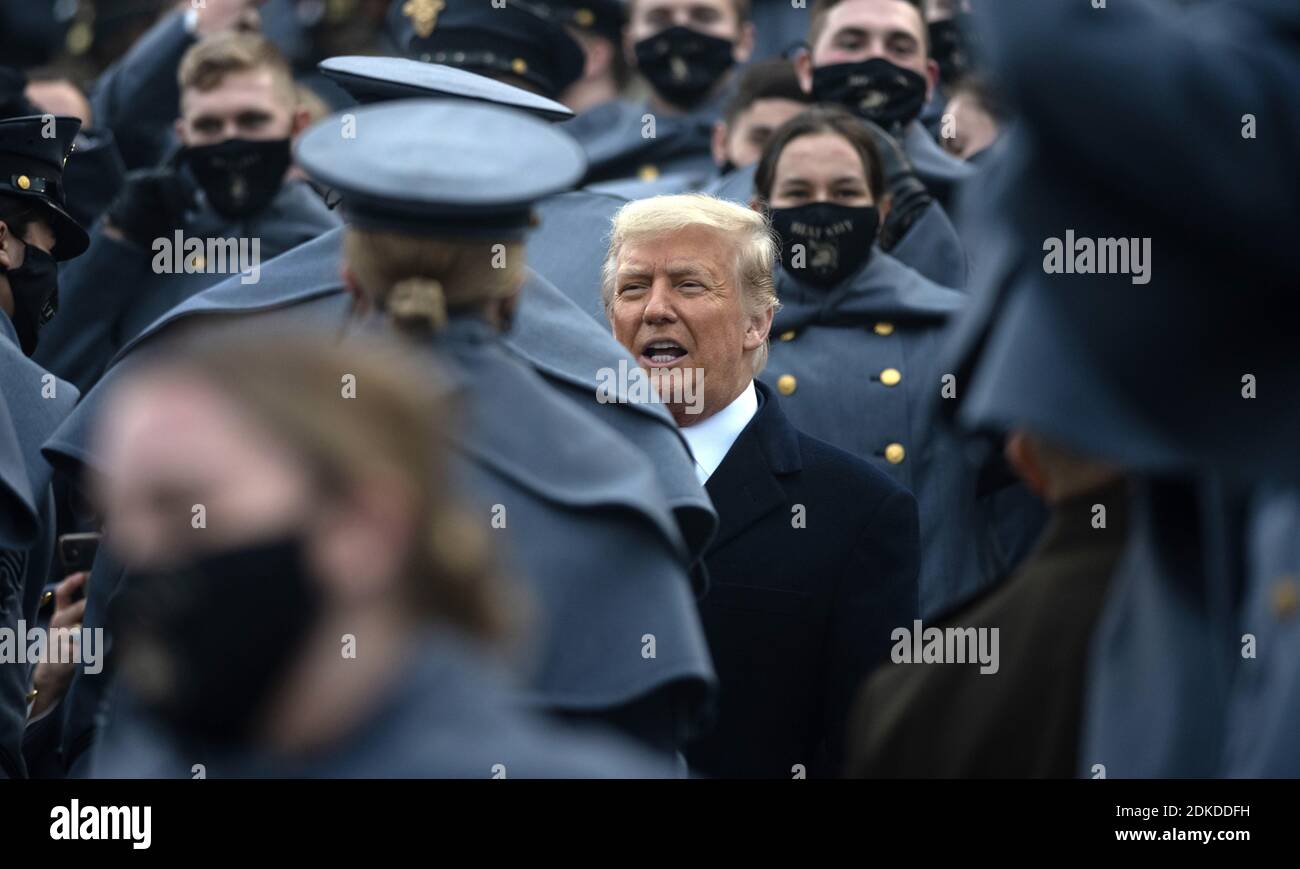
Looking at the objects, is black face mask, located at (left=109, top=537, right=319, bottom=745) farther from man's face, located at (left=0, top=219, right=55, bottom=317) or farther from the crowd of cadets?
man's face, located at (left=0, top=219, right=55, bottom=317)

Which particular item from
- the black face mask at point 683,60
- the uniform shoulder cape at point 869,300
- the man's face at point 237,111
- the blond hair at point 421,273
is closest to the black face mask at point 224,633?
the blond hair at point 421,273

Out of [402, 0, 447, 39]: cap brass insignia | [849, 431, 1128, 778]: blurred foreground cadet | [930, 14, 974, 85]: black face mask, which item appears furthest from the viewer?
[930, 14, 974, 85]: black face mask

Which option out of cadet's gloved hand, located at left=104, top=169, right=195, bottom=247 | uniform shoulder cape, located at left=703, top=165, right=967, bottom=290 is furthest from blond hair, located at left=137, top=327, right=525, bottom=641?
cadet's gloved hand, located at left=104, top=169, right=195, bottom=247

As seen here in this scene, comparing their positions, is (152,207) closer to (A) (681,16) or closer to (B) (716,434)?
(A) (681,16)

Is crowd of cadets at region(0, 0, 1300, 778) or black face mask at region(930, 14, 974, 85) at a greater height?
black face mask at region(930, 14, 974, 85)

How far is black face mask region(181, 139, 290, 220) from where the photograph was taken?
7738 mm

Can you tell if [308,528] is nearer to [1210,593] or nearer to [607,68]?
[1210,593]

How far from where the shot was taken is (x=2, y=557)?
545cm

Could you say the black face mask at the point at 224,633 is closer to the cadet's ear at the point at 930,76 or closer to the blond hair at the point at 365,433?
the blond hair at the point at 365,433

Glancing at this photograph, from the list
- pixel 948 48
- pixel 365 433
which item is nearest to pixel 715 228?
pixel 365 433

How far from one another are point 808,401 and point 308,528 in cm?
425

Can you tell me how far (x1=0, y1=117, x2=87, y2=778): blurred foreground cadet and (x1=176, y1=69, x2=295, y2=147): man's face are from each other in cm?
124

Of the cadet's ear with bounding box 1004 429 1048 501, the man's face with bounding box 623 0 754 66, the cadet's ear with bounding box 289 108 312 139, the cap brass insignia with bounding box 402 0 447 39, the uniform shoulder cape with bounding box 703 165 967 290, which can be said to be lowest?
the cadet's ear with bounding box 1004 429 1048 501

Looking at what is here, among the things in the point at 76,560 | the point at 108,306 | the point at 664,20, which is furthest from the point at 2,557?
the point at 664,20
